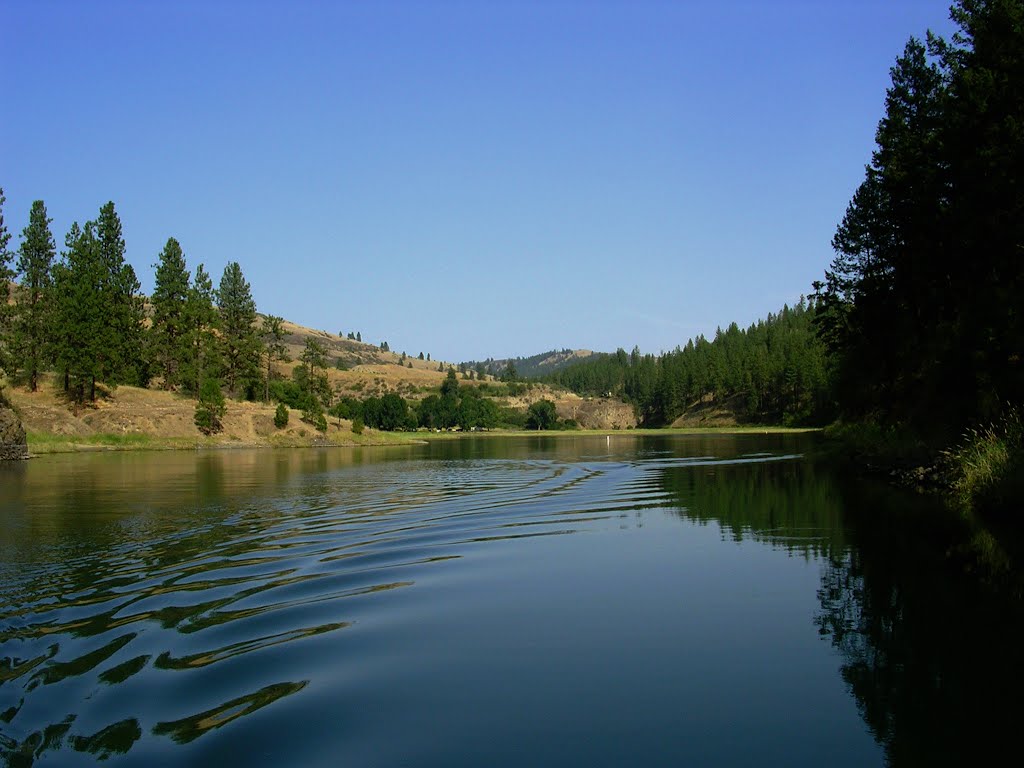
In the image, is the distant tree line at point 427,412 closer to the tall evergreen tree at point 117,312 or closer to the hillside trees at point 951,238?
the tall evergreen tree at point 117,312

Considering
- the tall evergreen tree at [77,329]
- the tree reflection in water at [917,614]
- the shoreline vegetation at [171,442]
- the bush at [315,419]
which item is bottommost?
the tree reflection in water at [917,614]

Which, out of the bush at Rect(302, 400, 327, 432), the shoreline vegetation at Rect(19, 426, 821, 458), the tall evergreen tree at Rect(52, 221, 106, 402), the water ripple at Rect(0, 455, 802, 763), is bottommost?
the water ripple at Rect(0, 455, 802, 763)

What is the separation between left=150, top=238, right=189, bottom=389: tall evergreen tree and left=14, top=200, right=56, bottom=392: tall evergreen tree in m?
12.7

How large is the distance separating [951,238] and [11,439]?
188ft

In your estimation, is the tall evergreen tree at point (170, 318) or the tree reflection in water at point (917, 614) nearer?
the tree reflection in water at point (917, 614)

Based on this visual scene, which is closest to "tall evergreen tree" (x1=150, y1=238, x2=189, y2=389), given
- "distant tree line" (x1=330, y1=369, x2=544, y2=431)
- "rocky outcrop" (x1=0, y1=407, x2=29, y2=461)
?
"rocky outcrop" (x1=0, y1=407, x2=29, y2=461)

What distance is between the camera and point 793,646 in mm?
10031

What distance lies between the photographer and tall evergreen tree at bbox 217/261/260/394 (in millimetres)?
105438

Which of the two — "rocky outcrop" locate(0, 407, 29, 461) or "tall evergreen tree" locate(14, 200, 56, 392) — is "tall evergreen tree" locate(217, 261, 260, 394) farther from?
"rocky outcrop" locate(0, 407, 29, 461)

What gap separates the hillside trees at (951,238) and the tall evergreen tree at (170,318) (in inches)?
3091

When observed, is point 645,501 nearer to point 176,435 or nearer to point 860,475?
point 860,475

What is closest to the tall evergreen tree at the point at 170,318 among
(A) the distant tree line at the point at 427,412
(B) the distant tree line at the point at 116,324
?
(B) the distant tree line at the point at 116,324

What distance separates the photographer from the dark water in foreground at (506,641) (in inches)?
283

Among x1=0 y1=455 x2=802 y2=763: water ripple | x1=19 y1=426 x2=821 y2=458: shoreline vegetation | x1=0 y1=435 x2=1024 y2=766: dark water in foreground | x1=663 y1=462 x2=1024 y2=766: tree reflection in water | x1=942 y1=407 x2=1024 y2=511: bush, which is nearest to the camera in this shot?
x1=0 y1=435 x2=1024 y2=766: dark water in foreground
